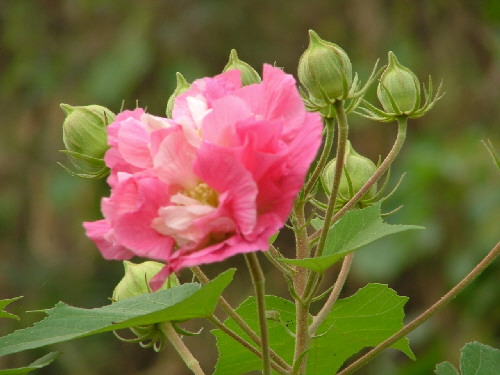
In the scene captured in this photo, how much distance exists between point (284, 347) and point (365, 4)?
2141 millimetres

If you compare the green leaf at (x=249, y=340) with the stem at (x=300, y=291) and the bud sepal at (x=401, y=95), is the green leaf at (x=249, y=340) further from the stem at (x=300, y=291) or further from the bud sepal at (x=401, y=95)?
the bud sepal at (x=401, y=95)

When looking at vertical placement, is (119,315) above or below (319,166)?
below

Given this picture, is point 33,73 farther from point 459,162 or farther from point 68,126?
point 68,126

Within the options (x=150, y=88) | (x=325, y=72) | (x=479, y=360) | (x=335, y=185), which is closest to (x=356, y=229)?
(x=335, y=185)

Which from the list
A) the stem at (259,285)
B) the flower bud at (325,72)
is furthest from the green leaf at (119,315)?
the flower bud at (325,72)

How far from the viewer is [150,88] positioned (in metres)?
3.20

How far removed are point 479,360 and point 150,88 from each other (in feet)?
7.30

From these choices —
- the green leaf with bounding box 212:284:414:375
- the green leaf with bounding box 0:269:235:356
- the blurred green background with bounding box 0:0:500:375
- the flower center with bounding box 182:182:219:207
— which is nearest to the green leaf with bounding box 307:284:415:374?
the green leaf with bounding box 212:284:414:375

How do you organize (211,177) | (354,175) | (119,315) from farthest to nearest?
1. (354,175)
2. (119,315)
3. (211,177)

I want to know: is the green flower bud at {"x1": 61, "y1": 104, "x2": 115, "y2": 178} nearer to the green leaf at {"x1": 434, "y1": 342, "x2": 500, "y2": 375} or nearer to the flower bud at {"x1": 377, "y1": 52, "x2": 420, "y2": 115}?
the flower bud at {"x1": 377, "y1": 52, "x2": 420, "y2": 115}

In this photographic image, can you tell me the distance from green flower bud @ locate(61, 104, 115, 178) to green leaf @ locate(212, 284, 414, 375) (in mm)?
225

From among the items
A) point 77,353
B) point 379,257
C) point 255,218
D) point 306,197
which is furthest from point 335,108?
point 77,353

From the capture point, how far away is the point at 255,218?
77cm

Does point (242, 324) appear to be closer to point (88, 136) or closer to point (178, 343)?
point (178, 343)
